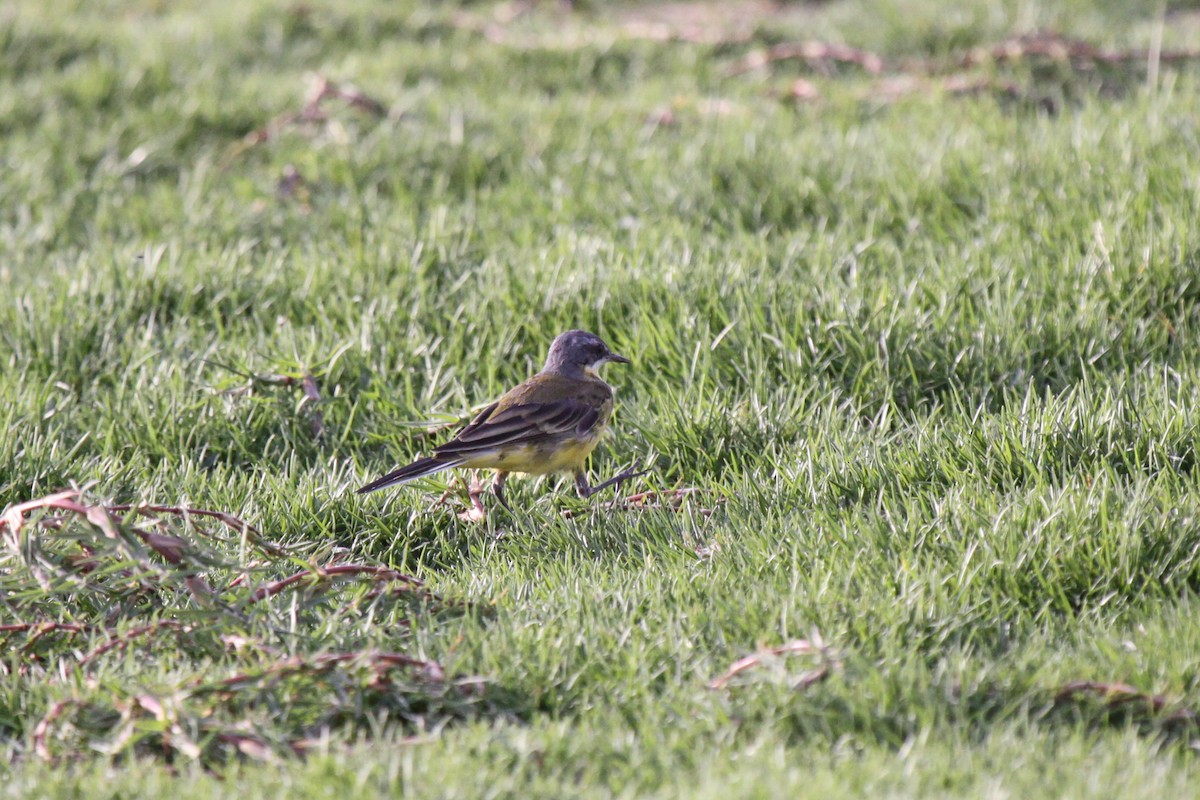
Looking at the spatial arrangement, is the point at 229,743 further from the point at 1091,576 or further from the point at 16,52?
the point at 16,52

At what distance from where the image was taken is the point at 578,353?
17.6 feet

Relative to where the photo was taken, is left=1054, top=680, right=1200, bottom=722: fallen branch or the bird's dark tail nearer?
left=1054, top=680, right=1200, bottom=722: fallen branch

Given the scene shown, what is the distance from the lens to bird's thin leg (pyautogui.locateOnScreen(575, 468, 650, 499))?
477cm

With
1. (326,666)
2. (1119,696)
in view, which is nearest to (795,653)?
(1119,696)

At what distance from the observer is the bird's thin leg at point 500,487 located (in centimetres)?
481

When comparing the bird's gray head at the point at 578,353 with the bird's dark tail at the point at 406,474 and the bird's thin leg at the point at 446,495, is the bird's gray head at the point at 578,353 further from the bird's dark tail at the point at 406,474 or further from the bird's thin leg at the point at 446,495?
the bird's dark tail at the point at 406,474

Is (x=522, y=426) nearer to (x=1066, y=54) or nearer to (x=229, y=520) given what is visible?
(x=229, y=520)

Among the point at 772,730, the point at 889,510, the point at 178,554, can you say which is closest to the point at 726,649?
the point at 772,730

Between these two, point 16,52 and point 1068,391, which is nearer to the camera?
point 1068,391

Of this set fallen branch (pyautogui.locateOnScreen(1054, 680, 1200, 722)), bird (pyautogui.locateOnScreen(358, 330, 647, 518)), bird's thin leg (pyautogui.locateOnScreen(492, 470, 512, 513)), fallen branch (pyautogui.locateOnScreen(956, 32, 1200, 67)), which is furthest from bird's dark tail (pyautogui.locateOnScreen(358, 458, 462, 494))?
fallen branch (pyautogui.locateOnScreen(956, 32, 1200, 67))

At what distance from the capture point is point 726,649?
3.62 m

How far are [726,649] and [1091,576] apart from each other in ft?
3.63

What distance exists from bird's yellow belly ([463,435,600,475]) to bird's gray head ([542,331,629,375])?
1.30ft

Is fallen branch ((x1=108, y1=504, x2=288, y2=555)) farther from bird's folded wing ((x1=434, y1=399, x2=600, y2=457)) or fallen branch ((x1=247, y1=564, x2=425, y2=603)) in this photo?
bird's folded wing ((x1=434, y1=399, x2=600, y2=457))
